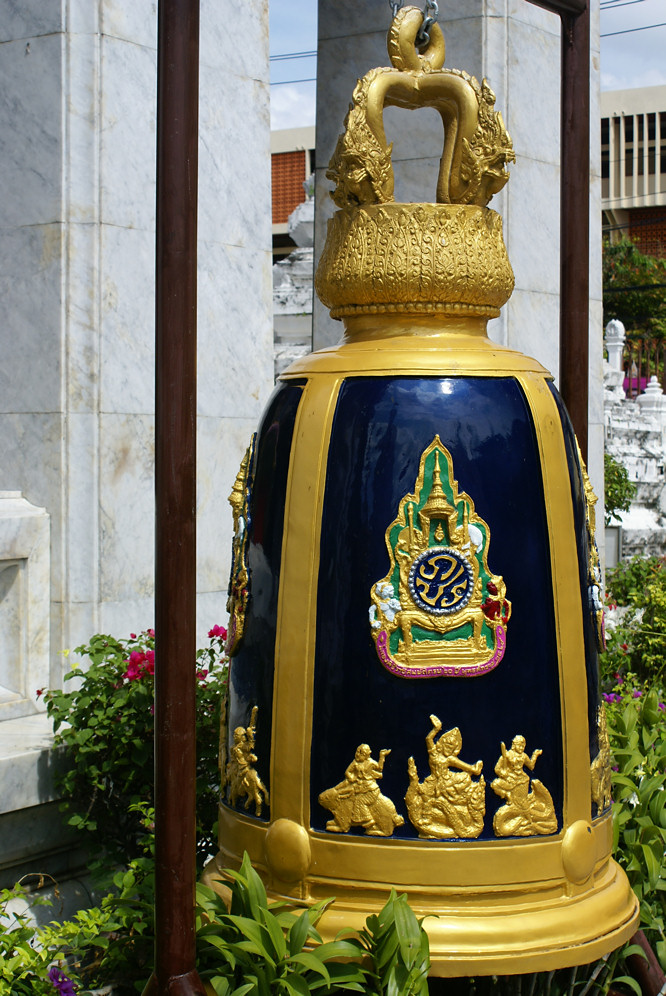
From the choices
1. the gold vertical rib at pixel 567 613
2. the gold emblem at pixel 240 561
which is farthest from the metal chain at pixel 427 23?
the gold emblem at pixel 240 561

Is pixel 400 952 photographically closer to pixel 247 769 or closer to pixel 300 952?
pixel 300 952

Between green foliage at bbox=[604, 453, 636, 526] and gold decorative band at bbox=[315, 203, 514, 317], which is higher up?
gold decorative band at bbox=[315, 203, 514, 317]

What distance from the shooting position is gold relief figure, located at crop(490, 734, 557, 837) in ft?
9.37

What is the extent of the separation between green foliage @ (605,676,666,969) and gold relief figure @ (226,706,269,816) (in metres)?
1.34

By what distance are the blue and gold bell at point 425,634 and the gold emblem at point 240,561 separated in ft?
0.04

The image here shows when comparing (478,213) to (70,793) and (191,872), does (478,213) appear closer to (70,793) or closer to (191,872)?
(191,872)

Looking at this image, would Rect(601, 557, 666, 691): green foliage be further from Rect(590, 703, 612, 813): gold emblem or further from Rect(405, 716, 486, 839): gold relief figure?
Rect(405, 716, 486, 839): gold relief figure

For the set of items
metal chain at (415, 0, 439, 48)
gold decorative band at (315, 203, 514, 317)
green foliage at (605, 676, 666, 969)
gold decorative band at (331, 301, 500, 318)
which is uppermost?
metal chain at (415, 0, 439, 48)

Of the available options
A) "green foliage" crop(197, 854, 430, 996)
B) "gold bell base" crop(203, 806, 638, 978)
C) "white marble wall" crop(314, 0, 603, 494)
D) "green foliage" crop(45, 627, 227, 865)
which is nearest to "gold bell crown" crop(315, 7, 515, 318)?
"gold bell base" crop(203, 806, 638, 978)

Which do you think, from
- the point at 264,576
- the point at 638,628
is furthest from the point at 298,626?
the point at 638,628

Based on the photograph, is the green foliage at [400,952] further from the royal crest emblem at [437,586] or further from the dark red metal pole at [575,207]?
the dark red metal pole at [575,207]

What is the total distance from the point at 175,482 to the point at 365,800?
91cm

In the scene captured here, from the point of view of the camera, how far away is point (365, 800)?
Answer: 283 centimetres

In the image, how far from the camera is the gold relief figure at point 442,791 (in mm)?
2814
